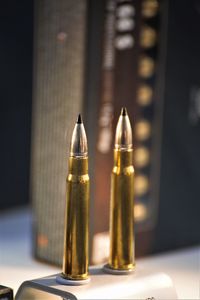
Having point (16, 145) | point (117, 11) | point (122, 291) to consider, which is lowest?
point (122, 291)

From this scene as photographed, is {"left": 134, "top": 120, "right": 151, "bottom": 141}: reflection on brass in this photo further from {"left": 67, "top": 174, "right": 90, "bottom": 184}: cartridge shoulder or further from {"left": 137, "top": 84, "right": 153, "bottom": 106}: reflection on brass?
{"left": 67, "top": 174, "right": 90, "bottom": 184}: cartridge shoulder

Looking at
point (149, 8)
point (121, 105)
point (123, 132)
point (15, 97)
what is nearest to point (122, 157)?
point (123, 132)

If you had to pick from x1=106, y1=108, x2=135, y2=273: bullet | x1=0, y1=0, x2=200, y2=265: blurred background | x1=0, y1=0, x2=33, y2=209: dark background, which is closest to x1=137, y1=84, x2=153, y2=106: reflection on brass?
x1=0, y1=0, x2=200, y2=265: blurred background

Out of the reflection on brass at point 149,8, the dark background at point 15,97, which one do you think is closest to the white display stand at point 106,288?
the reflection on brass at point 149,8

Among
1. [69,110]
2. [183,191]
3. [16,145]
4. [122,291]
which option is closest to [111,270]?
[122,291]

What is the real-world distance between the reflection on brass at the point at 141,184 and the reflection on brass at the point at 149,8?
297mm

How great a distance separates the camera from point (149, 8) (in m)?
1.67

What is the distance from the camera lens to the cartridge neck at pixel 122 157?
4.43 ft

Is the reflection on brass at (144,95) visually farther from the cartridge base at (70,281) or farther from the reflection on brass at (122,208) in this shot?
the cartridge base at (70,281)

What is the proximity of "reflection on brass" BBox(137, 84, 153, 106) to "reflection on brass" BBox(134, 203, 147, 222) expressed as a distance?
0.19 m

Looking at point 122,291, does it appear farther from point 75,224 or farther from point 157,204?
point 157,204

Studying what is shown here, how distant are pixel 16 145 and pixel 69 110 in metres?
0.53

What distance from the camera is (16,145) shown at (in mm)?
2084

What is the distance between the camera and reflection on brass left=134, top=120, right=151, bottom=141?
5.47 feet
